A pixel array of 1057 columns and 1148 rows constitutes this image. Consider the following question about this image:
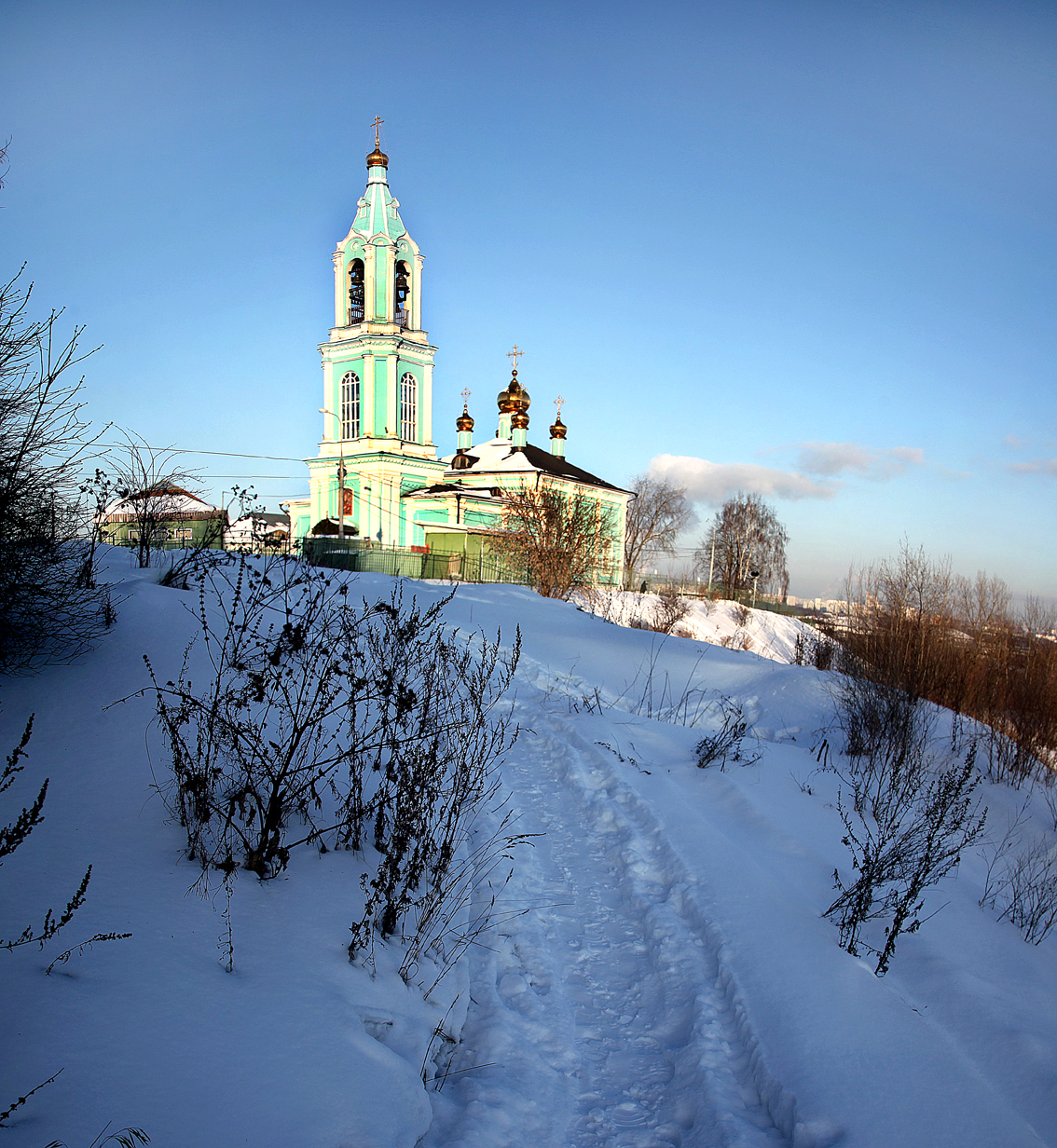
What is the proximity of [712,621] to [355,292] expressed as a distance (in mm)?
29187

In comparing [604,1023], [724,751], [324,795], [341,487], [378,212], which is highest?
[378,212]

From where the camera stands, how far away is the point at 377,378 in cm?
4162

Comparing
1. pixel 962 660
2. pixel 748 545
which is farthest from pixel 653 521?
pixel 962 660

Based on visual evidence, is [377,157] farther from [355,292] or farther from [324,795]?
[324,795]

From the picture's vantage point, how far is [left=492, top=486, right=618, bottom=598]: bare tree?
21.2 m

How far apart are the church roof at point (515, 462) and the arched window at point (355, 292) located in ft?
33.4

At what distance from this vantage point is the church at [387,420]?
39625mm

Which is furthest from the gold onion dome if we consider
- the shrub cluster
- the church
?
the shrub cluster

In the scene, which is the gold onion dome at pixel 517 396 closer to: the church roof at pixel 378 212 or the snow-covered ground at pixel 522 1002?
the church roof at pixel 378 212

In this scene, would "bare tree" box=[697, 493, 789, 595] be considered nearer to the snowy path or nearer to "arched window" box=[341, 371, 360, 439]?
"arched window" box=[341, 371, 360, 439]

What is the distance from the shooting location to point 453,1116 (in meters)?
2.49

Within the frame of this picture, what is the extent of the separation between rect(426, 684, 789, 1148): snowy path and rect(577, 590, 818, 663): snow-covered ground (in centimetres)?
1433

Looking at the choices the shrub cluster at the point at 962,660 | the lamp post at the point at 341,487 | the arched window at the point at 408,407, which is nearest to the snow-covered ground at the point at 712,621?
the shrub cluster at the point at 962,660

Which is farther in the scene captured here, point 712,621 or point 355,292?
point 355,292
